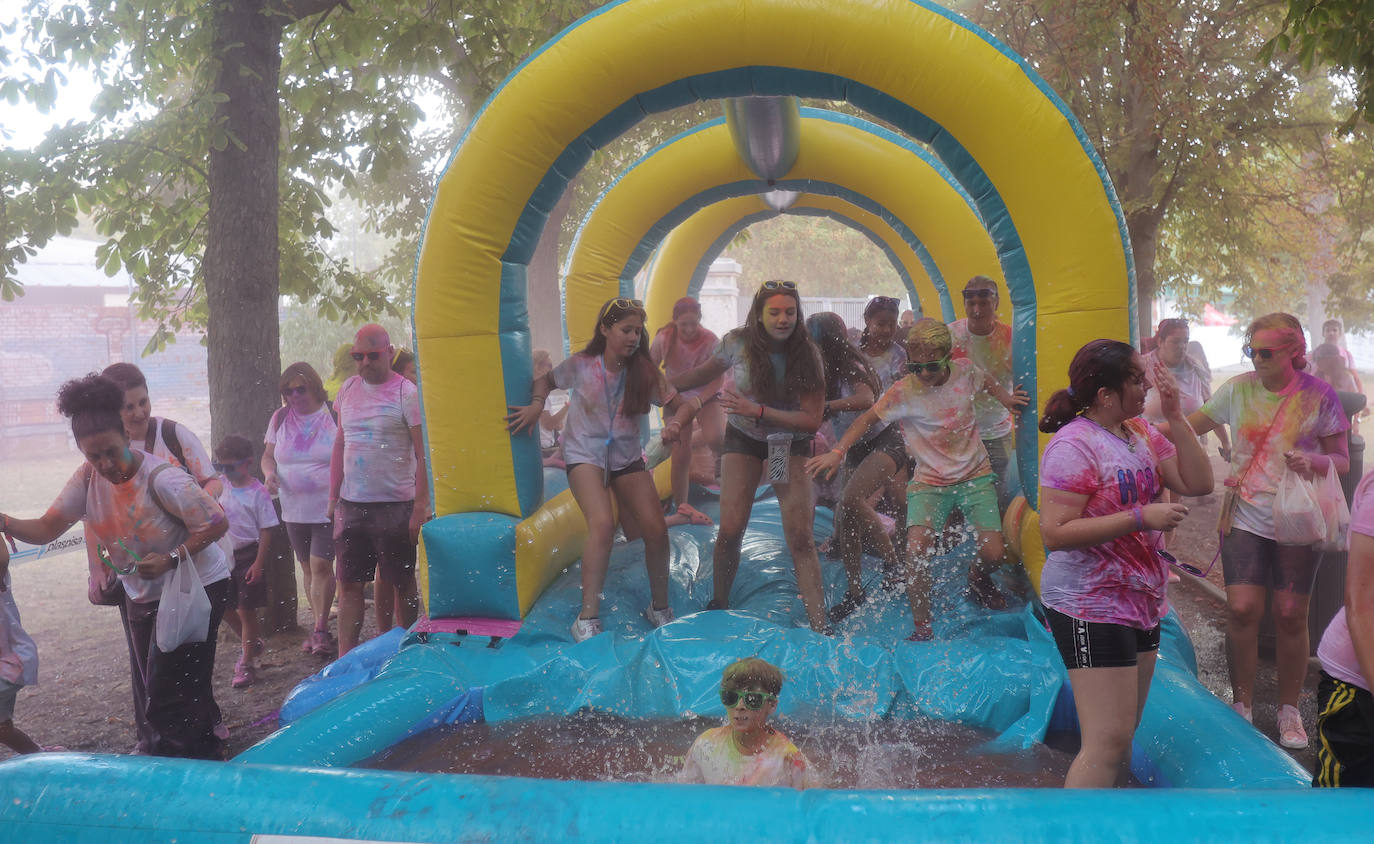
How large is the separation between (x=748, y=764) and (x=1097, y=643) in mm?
978

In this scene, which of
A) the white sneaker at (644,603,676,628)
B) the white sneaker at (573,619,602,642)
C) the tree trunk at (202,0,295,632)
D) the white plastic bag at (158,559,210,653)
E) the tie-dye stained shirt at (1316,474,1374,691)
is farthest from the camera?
the tree trunk at (202,0,295,632)

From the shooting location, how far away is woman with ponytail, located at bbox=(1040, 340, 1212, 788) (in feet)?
8.45

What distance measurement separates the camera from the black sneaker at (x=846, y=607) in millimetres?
4949

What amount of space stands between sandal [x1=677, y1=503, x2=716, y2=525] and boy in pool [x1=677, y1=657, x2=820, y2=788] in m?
3.53

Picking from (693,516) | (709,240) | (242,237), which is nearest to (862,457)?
(693,516)

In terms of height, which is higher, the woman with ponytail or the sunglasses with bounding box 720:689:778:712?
the woman with ponytail

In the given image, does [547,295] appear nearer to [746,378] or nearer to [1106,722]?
[746,378]

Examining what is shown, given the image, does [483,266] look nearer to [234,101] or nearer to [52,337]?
[234,101]

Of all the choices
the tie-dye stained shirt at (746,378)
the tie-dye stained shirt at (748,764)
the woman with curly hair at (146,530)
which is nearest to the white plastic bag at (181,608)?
the woman with curly hair at (146,530)

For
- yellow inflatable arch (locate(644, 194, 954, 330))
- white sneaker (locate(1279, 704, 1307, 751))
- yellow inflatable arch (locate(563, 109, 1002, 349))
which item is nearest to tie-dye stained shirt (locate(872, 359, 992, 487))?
white sneaker (locate(1279, 704, 1307, 751))

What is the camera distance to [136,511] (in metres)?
3.64

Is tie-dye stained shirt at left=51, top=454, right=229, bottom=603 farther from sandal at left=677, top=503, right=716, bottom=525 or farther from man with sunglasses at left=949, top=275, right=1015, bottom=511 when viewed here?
man with sunglasses at left=949, top=275, right=1015, bottom=511

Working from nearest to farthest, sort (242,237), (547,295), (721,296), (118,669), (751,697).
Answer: (751,697) < (118,669) < (242,237) < (547,295) < (721,296)

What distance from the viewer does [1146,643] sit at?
2678mm
